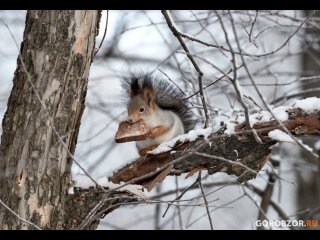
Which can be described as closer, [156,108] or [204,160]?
[204,160]

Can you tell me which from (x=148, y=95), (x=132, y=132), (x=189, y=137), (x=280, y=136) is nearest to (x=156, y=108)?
(x=148, y=95)

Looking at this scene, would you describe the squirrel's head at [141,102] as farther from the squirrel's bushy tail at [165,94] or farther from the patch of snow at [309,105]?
the patch of snow at [309,105]

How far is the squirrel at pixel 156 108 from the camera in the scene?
264 cm

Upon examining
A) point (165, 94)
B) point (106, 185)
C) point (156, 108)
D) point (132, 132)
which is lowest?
point (106, 185)

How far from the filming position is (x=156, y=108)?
2740 mm

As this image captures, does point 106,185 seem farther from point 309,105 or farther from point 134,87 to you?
point 309,105

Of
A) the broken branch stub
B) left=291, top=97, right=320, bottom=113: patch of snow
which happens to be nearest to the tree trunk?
the broken branch stub

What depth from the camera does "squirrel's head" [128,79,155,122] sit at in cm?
264

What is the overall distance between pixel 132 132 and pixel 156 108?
1.00 ft

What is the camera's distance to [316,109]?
2199 mm
